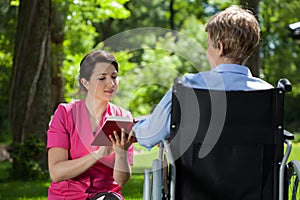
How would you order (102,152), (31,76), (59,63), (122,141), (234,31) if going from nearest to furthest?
(234,31) < (122,141) < (102,152) < (31,76) < (59,63)

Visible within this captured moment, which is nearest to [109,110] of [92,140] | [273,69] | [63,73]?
[92,140]

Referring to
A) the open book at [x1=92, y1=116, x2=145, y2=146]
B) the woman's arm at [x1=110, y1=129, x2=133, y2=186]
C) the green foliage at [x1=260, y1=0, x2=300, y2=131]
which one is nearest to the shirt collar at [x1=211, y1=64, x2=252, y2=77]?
the open book at [x1=92, y1=116, x2=145, y2=146]

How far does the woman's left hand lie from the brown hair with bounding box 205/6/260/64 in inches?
24.0

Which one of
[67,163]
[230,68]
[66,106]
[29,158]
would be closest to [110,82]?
[66,106]

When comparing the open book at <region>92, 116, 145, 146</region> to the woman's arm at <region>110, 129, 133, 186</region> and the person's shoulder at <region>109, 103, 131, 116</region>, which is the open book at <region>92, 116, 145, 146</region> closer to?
the woman's arm at <region>110, 129, 133, 186</region>

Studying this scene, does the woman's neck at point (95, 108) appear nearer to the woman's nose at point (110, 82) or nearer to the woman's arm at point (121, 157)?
the woman's nose at point (110, 82)

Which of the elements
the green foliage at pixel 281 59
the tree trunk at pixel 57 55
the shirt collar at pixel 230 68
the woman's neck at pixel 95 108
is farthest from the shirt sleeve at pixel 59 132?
the green foliage at pixel 281 59

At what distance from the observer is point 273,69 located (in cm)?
2780

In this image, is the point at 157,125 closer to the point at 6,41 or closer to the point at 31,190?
the point at 31,190

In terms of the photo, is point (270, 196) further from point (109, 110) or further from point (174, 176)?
point (109, 110)

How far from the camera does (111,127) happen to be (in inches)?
118

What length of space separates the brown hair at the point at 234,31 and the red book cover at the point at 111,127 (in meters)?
0.50

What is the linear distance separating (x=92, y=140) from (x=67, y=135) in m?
0.12

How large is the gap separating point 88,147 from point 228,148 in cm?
84
